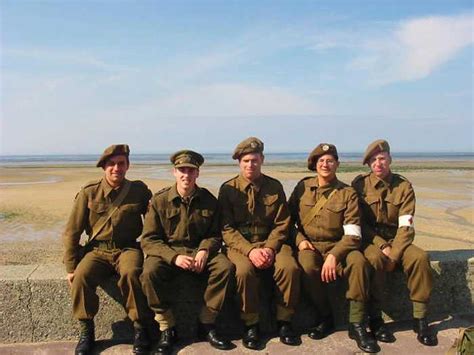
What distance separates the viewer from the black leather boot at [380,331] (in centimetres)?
430

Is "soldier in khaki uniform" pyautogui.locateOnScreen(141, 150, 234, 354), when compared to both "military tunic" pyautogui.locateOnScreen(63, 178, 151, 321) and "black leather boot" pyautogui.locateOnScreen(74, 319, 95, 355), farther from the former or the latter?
"black leather boot" pyautogui.locateOnScreen(74, 319, 95, 355)

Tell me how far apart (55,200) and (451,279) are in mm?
15545

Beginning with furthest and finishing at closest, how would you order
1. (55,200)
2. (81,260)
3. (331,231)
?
(55,200), (331,231), (81,260)

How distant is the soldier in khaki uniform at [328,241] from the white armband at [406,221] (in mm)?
506

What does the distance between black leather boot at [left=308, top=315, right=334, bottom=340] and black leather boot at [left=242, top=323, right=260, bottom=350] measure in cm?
53

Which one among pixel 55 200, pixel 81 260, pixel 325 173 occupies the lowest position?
pixel 55 200

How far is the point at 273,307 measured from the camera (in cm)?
452

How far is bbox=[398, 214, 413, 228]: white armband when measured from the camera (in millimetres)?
4734

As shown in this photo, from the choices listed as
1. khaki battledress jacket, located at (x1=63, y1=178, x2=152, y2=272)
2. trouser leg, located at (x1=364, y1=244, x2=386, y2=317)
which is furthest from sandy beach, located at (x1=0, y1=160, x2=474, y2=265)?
trouser leg, located at (x1=364, y1=244, x2=386, y2=317)

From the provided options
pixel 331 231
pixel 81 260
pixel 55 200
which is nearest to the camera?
pixel 81 260

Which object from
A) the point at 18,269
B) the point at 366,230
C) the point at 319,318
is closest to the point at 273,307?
the point at 319,318

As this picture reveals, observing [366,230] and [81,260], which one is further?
[366,230]

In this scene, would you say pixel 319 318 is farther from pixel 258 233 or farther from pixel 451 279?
pixel 451 279

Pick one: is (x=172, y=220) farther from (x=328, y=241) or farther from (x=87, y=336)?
(x=328, y=241)
